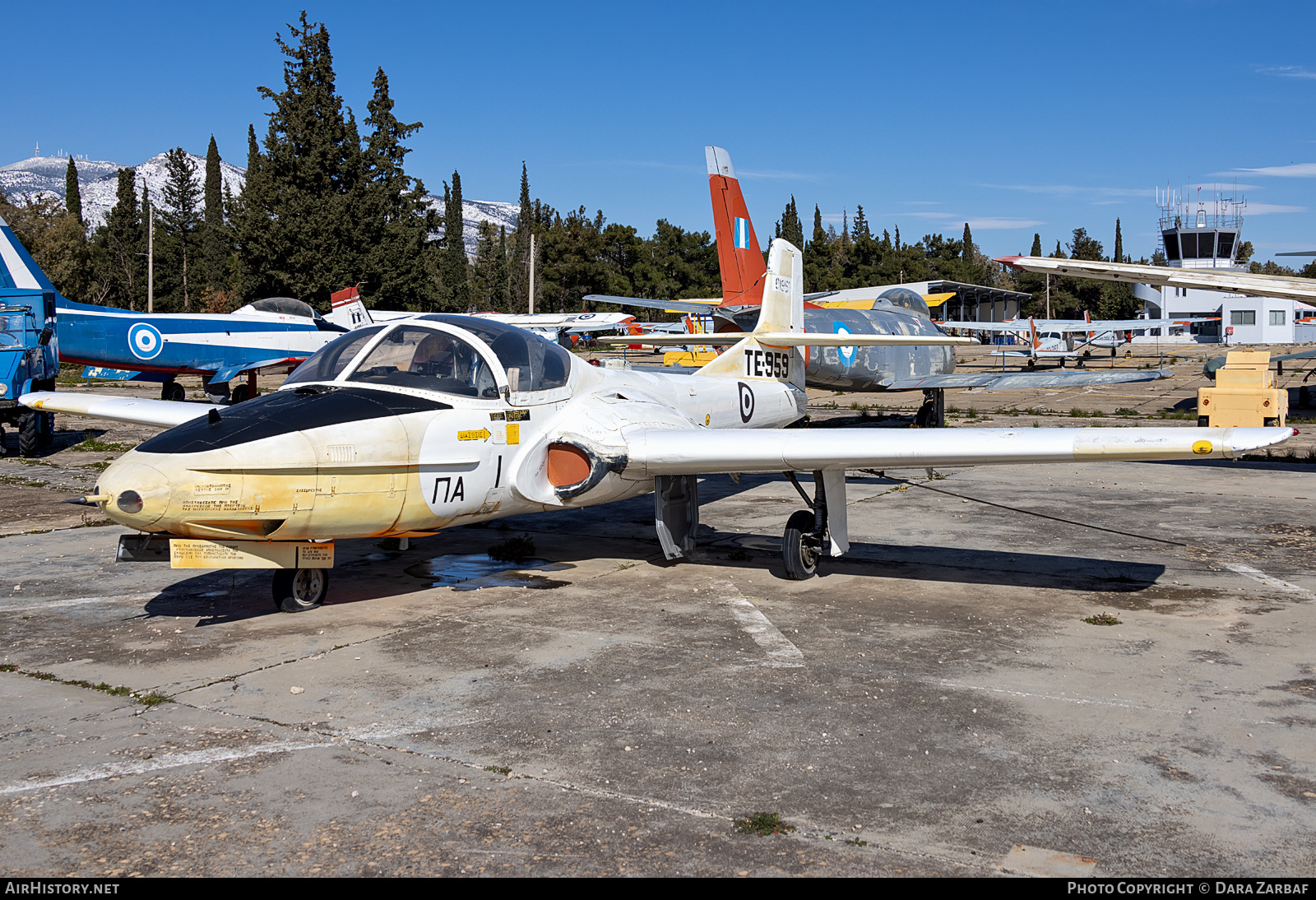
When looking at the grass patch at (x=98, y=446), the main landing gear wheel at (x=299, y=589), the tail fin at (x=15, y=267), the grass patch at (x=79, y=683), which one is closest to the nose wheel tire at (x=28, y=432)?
the grass patch at (x=98, y=446)

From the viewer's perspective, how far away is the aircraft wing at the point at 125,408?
35.6ft

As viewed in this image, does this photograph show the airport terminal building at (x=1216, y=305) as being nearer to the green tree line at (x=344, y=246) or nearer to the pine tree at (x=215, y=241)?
the green tree line at (x=344, y=246)

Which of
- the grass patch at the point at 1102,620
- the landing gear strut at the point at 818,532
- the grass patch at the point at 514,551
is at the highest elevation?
the landing gear strut at the point at 818,532

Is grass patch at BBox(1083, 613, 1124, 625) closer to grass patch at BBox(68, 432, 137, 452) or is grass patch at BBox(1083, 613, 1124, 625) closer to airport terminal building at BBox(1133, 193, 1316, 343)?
grass patch at BBox(68, 432, 137, 452)

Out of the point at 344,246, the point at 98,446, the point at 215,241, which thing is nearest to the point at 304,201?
the point at 344,246

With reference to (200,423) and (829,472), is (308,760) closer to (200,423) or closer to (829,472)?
(200,423)

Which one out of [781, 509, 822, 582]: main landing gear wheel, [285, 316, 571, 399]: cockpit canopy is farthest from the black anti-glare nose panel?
[781, 509, 822, 582]: main landing gear wheel

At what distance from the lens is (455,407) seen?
7.78 m

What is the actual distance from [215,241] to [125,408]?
71007 mm

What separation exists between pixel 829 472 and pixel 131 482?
5688 millimetres

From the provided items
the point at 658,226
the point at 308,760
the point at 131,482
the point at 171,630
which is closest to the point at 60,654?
the point at 171,630

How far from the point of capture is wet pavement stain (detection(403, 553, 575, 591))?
8.76m

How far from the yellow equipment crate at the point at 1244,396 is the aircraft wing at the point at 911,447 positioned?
12.1m
